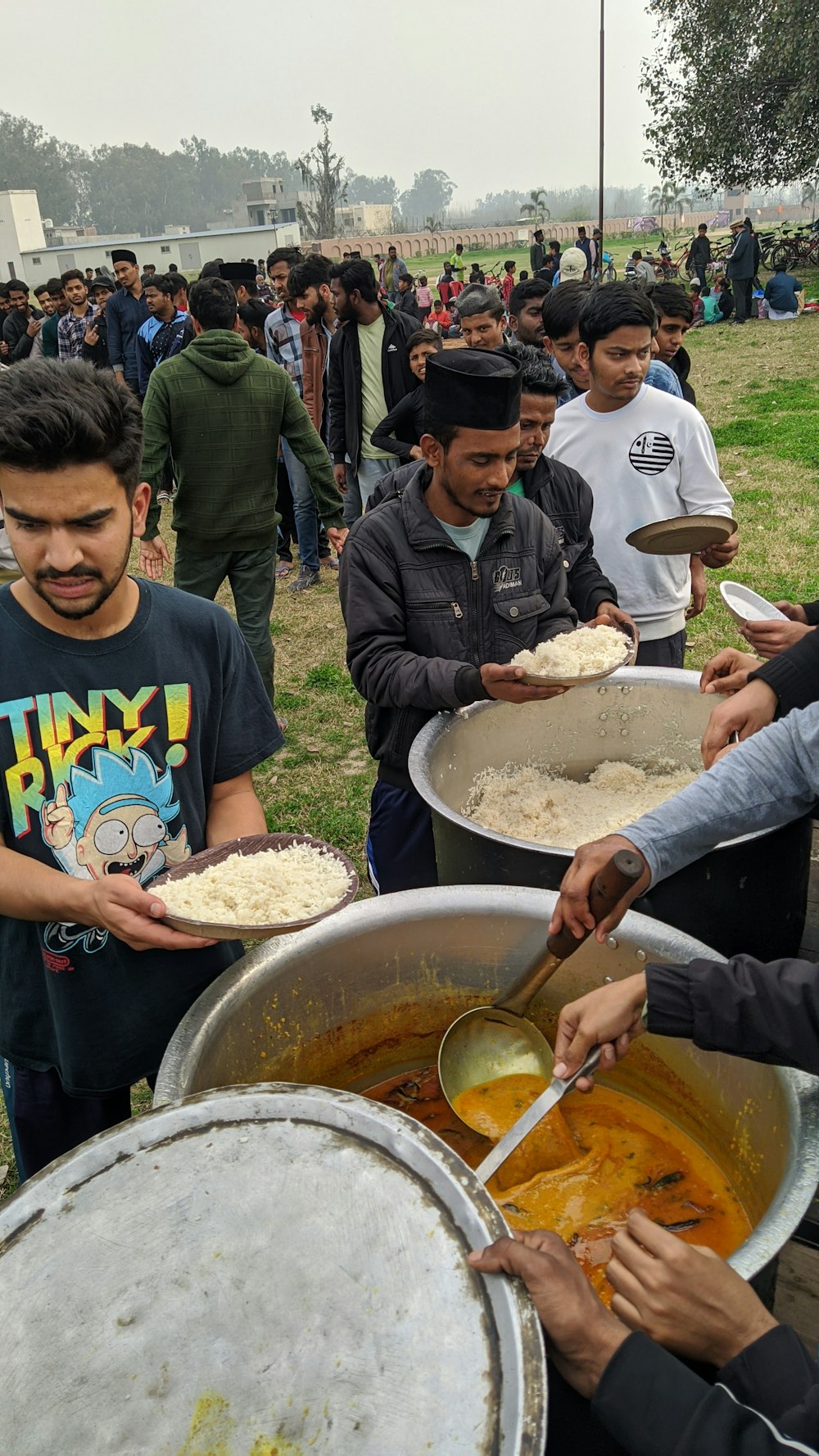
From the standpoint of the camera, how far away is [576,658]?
260cm

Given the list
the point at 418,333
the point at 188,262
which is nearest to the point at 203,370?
the point at 418,333

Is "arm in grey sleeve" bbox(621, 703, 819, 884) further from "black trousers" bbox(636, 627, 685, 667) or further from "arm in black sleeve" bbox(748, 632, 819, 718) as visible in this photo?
"black trousers" bbox(636, 627, 685, 667)

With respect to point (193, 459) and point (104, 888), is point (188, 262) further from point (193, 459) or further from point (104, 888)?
point (104, 888)

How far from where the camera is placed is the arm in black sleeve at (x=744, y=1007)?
145 cm

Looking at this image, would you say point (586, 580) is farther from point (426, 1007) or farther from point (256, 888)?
point (256, 888)

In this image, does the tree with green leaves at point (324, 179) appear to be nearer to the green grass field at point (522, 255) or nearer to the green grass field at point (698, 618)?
the green grass field at point (522, 255)

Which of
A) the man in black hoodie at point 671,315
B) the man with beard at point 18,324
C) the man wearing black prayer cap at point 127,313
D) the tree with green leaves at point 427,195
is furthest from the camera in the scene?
the tree with green leaves at point 427,195

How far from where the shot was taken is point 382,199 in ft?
630

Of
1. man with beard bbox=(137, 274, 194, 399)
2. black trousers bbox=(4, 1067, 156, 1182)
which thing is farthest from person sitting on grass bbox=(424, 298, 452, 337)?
black trousers bbox=(4, 1067, 156, 1182)

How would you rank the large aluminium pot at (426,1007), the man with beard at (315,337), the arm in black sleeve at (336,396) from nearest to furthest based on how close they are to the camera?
the large aluminium pot at (426,1007) → the arm in black sleeve at (336,396) → the man with beard at (315,337)

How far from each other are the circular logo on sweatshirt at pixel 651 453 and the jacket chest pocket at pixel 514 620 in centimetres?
108

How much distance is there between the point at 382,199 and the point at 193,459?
21361cm

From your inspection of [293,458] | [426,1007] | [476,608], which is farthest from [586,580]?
[293,458]

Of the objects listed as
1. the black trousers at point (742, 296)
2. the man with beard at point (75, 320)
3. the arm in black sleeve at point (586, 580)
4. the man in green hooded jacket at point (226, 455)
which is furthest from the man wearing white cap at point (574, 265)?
the black trousers at point (742, 296)
